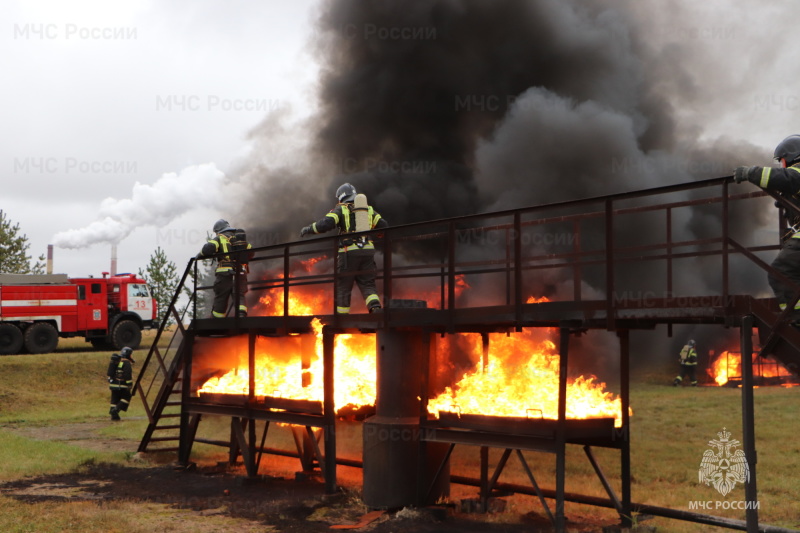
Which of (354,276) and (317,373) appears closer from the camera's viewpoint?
(354,276)

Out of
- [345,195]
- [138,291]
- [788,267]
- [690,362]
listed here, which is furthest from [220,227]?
[138,291]

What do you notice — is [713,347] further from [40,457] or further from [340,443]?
[40,457]

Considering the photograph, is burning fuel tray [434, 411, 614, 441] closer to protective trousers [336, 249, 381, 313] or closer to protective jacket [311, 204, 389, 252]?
protective trousers [336, 249, 381, 313]

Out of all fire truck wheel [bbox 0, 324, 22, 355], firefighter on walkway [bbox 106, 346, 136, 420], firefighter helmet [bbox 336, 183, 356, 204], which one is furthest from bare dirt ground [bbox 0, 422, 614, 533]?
fire truck wheel [bbox 0, 324, 22, 355]

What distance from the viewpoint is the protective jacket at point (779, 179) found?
6875 mm

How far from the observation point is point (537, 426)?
891 centimetres

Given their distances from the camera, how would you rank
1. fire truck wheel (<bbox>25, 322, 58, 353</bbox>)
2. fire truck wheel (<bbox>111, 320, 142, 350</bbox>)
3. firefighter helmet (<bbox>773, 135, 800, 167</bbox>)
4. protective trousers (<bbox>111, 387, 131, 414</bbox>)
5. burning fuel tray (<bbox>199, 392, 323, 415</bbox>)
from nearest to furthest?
firefighter helmet (<bbox>773, 135, 800, 167</bbox>)
burning fuel tray (<bbox>199, 392, 323, 415</bbox>)
protective trousers (<bbox>111, 387, 131, 414</bbox>)
fire truck wheel (<bbox>25, 322, 58, 353</bbox>)
fire truck wheel (<bbox>111, 320, 142, 350</bbox>)

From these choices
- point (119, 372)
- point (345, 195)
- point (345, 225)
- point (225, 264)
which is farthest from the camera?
point (119, 372)

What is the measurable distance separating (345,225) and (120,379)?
12.8m

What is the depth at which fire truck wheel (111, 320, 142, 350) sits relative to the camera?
106 feet

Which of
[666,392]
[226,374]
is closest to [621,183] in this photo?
[666,392]

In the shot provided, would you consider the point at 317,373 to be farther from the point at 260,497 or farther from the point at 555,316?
the point at 555,316

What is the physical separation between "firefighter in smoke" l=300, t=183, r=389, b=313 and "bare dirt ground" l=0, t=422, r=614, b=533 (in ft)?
9.17

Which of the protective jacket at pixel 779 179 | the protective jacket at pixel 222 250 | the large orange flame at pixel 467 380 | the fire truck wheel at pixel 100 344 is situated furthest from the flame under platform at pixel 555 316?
the fire truck wheel at pixel 100 344
